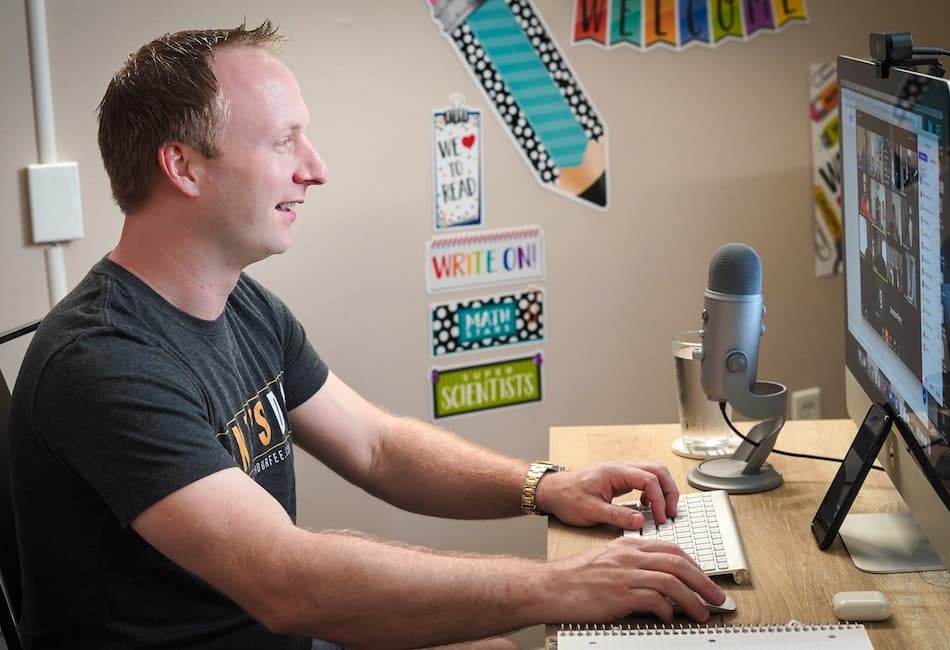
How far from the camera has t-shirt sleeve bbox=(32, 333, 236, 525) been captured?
1263 millimetres

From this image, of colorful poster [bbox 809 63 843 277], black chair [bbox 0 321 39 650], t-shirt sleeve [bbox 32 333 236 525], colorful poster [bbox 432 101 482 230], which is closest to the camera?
t-shirt sleeve [bbox 32 333 236 525]

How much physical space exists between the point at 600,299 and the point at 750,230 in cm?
41

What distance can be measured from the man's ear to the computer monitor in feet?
2.71

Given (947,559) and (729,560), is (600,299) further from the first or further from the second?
(947,559)

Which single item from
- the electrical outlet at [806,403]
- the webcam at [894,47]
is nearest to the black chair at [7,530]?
the webcam at [894,47]

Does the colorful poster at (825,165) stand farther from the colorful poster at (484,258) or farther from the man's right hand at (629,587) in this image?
the man's right hand at (629,587)

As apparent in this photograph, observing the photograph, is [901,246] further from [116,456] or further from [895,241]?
[116,456]

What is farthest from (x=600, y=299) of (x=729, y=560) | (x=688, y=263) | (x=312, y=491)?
(x=729, y=560)

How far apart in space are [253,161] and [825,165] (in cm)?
167

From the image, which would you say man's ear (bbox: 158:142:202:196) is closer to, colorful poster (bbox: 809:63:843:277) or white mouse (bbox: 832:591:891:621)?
white mouse (bbox: 832:591:891:621)

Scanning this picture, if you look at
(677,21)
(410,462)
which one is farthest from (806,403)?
(410,462)

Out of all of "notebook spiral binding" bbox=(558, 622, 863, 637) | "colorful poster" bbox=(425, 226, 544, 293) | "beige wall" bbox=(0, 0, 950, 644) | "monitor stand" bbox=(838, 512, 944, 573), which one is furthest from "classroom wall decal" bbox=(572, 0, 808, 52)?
"notebook spiral binding" bbox=(558, 622, 863, 637)

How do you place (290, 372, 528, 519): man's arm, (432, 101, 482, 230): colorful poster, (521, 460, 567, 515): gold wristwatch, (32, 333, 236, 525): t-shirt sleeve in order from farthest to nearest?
(432, 101, 482, 230): colorful poster < (290, 372, 528, 519): man's arm < (521, 460, 567, 515): gold wristwatch < (32, 333, 236, 525): t-shirt sleeve

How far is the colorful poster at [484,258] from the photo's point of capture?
2.39 meters
